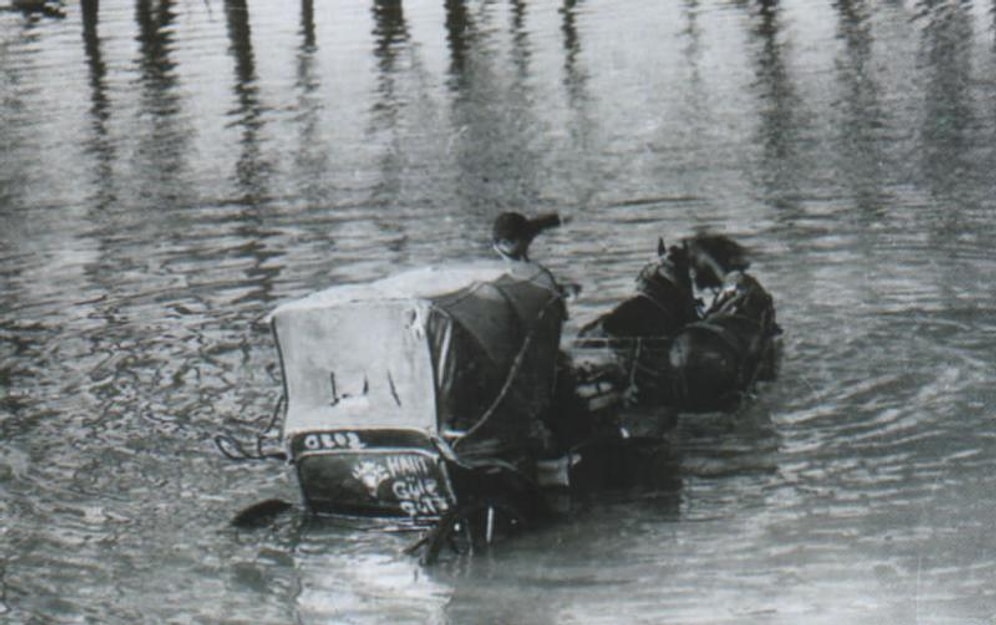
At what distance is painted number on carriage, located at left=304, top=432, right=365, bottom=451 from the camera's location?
12.4m

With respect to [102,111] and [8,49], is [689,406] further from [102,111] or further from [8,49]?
[8,49]

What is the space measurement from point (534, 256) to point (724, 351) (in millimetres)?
8055

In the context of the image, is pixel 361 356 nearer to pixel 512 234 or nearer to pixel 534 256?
pixel 512 234

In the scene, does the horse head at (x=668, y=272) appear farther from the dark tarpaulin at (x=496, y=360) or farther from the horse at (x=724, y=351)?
the dark tarpaulin at (x=496, y=360)

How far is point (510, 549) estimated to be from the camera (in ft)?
40.7

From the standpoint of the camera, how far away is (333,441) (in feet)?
40.9

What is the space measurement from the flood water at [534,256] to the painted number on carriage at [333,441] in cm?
82

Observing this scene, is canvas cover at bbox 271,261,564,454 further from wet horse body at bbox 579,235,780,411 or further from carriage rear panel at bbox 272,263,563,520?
wet horse body at bbox 579,235,780,411

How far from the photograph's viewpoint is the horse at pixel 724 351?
48.9 ft

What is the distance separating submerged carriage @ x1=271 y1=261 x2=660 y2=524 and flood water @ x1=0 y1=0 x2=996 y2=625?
1.54ft

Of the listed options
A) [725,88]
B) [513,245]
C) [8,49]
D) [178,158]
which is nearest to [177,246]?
[178,158]

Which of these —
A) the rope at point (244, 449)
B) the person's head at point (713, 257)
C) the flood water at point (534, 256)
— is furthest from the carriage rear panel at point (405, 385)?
the person's head at point (713, 257)

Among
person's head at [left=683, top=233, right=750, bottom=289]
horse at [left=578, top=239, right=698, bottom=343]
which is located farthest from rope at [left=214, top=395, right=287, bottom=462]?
person's head at [left=683, top=233, right=750, bottom=289]

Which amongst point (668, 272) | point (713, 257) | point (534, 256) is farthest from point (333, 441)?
point (534, 256)
